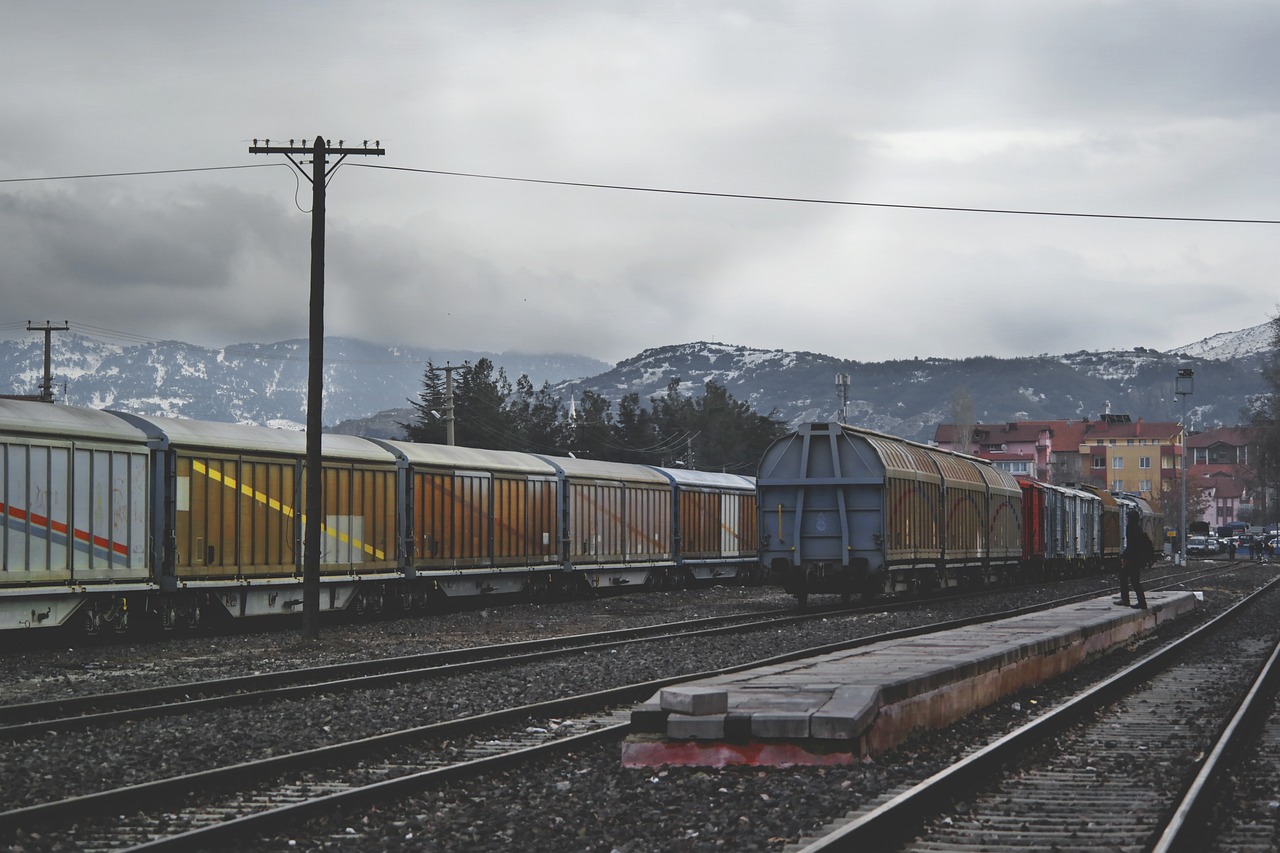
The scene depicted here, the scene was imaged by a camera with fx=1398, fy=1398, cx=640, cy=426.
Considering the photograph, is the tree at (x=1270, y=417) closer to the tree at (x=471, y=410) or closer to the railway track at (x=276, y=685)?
the tree at (x=471, y=410)

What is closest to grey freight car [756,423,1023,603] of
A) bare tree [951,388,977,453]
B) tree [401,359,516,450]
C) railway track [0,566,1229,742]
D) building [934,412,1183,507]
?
railway track [0,566,1229,742]

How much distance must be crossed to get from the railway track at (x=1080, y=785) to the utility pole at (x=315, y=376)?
39.1ft

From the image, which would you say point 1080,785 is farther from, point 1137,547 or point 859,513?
point 859,513

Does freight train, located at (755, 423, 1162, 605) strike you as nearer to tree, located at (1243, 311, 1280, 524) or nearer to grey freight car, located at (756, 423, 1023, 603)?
grey freight car, located at (756, 423, 1023, 603)

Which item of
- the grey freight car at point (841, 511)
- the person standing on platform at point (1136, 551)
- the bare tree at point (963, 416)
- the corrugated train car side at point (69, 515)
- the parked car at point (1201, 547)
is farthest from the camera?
the bare tree at point (963, 416)

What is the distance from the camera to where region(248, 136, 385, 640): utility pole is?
21.4 metres

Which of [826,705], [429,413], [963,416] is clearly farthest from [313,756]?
[963,416]

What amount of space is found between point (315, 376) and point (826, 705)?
14.5m

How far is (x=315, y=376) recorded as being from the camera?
74.4 ft

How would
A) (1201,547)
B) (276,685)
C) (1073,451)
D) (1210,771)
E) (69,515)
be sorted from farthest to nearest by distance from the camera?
(1073,451), (1201,547), (69,515), (276,685), (1210,771)

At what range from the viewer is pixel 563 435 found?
347 feet

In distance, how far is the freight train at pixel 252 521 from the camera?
62.0ft

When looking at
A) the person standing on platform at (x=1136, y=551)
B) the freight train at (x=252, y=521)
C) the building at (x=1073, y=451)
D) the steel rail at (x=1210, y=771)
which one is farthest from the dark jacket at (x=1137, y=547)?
the building at (x=1073, y=451)

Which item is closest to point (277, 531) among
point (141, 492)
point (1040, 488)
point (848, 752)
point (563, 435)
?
point (141, 492)
